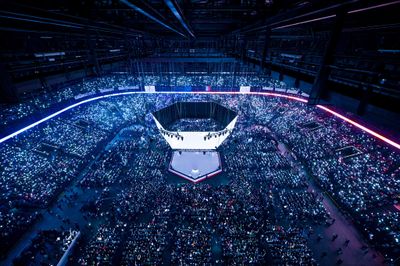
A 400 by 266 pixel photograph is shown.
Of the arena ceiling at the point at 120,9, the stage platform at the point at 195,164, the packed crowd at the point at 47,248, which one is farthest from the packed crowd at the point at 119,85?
the packed crowd at the point at 47,248

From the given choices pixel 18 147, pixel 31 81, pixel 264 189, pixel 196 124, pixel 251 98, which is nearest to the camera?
pixel 31 81

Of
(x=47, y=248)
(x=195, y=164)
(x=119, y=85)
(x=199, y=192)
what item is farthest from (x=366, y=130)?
(x=119, y=85)

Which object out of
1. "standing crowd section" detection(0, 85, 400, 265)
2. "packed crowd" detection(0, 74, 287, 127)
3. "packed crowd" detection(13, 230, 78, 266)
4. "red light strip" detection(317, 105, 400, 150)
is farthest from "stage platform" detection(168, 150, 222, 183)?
"red light strip" detection(317, 105, 400, 150)

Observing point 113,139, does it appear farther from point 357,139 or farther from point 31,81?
point 357,139

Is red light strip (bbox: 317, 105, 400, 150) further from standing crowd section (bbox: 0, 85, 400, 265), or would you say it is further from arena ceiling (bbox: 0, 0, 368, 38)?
arena ceiling (bbox: 0, 0, 368, 38)

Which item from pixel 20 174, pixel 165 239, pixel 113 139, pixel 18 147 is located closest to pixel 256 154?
pixel 165 239
